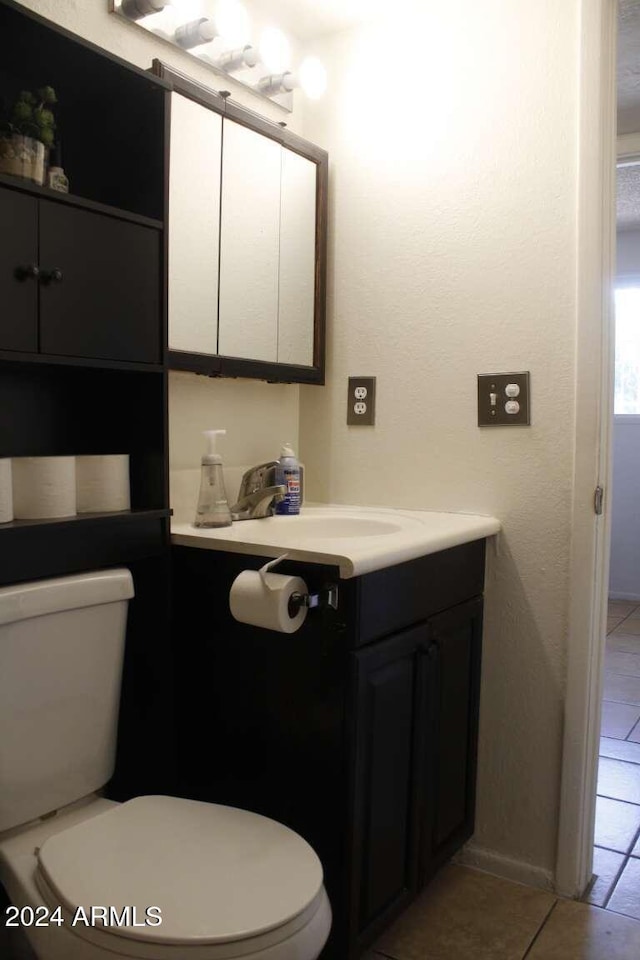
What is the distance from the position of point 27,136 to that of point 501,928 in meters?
1.88

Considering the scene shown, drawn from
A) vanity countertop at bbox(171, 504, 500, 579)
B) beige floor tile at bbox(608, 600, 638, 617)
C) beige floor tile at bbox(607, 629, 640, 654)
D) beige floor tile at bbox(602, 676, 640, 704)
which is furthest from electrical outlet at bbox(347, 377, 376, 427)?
beige floor tile at bbox(608, 600, 638, 617)

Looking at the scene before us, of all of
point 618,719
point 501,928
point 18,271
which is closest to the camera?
point 18,271

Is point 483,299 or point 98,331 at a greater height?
point 483,299

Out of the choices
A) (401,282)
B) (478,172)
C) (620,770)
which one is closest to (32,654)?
(401,282)

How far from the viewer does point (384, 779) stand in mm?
1480

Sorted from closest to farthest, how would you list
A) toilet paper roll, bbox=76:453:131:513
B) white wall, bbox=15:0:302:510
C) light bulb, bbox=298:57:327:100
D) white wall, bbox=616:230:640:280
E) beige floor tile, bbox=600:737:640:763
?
toilet paper roll, bbox=76:453:131:513
white wall, bbox=15:0:302:510
light bulb, bbox=298:57:327:100
beige floor tile, bbox=600:737:640:763
white wall, bbox=616:230:640:280

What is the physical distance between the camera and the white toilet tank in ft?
4.16

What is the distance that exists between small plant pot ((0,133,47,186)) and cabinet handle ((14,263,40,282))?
16cm

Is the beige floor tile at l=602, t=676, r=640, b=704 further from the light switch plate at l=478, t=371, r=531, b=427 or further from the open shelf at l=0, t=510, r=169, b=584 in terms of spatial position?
the open shelf at l=0, t=510, r=169, b=584

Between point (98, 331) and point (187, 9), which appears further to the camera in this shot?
point (187, 9)

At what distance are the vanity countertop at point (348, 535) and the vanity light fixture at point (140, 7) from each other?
112cm

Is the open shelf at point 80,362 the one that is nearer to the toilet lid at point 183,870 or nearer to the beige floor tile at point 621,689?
the toilet lid at point 183,870

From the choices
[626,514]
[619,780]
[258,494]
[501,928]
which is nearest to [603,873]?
[501,928]

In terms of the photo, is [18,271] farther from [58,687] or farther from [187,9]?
[187,9]
